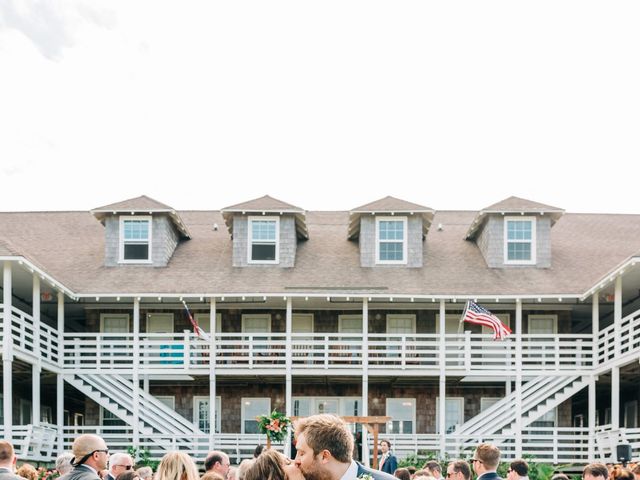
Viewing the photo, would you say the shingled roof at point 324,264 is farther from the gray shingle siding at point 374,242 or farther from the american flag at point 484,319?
the american flag at point 484,319

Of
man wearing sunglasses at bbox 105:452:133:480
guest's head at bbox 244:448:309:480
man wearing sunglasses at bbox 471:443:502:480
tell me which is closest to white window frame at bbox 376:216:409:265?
man wearing sunglasses at bbox 105:452:133:480

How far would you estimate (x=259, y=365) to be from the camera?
31578mm

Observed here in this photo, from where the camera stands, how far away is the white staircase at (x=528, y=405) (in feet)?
103

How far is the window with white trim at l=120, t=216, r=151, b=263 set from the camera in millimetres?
34812

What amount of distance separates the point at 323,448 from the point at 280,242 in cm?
2902

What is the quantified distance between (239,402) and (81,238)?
815 cm

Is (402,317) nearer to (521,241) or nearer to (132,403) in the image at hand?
(521,241)

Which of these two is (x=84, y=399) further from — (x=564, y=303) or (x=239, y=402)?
(x=564, y=303)

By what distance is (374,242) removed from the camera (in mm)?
34844

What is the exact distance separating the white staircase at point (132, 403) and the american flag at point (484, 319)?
8443 millimetres

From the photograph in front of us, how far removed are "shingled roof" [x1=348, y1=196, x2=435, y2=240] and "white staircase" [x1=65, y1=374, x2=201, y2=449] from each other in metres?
8.41

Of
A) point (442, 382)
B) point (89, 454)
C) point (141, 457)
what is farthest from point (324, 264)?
point (89, 454)

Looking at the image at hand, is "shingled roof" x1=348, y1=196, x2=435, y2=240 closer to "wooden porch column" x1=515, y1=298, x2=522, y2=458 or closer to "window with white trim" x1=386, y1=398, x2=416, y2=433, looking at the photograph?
"wooden porch column" x1=515, y1=298, x2=522, y2=458

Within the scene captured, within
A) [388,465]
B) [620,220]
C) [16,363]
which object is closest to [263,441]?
[16,363]
